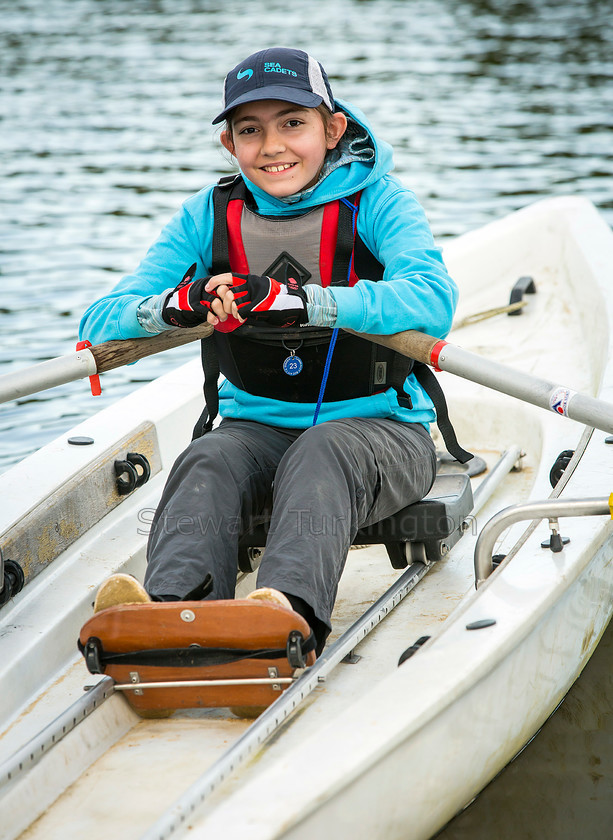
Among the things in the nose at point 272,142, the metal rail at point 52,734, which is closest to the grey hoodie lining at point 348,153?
the nose at point 272,142

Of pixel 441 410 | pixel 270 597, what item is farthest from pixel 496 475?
pixel 270 597

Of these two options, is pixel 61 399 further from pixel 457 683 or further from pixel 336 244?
pixel 457 683

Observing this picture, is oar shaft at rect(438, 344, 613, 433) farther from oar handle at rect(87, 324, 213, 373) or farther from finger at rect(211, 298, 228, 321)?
oar handle at rect(87, 324, 213, 373)

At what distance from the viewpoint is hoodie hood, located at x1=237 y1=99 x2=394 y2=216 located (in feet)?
8.13

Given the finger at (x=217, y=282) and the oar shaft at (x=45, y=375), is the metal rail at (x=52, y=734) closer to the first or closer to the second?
the oar shaft at (x=45, y=375)

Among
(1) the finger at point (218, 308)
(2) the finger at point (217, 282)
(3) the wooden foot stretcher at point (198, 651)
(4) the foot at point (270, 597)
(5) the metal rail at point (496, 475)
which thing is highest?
(2) the finger at point (217, 282)

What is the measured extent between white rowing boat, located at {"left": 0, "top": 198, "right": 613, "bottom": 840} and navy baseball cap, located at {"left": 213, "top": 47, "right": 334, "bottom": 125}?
2.38ft

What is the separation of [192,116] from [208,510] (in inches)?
434

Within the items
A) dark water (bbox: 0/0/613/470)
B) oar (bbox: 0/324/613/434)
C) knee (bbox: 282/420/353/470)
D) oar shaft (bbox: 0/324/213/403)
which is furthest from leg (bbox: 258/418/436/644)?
dark water (bbox: 0/0/613/470)

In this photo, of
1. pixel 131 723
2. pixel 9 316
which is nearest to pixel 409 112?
pixel 9 316

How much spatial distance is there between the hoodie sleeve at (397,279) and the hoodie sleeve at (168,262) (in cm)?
41

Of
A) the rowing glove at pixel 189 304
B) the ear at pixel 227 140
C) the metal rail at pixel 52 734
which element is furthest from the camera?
the ear at pixel 227 140

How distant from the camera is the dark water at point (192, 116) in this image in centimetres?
710

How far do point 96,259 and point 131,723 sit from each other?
19.1 ft
